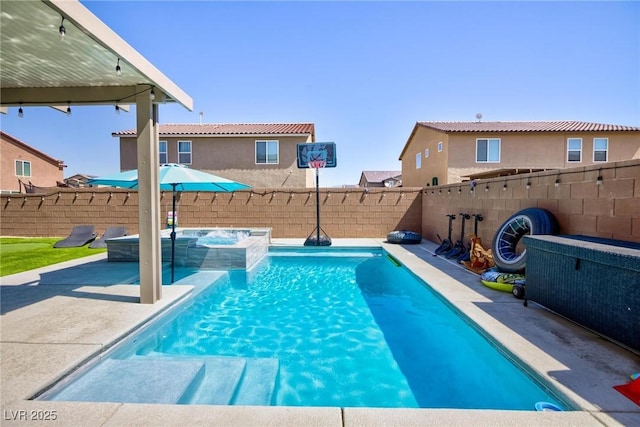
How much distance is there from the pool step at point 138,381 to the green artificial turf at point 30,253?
5.84 metres

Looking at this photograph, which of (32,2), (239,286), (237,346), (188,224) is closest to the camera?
(32,2)

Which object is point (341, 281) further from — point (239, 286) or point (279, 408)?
point (279, 408)

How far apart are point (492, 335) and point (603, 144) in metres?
20.4

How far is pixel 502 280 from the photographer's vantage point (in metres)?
5.51

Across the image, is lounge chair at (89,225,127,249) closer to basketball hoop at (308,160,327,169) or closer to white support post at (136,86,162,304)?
basketball hoop at (308,160,327,169)

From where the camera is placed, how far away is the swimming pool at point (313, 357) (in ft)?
9.43

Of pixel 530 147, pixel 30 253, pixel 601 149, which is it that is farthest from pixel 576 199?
pixel 601 149

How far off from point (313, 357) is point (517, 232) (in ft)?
15.3

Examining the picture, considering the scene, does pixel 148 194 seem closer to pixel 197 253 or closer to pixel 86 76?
pixel 86 76

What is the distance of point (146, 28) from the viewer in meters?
7.71

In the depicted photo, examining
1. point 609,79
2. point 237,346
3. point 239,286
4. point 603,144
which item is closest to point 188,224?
point 239,286

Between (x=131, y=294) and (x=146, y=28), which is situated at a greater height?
(x=146, y=28)

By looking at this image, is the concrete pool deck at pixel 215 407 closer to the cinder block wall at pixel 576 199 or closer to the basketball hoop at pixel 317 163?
the cinder block wall at pixel 576 199

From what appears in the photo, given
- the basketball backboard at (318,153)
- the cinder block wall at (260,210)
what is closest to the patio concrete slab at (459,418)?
the cinder block wall at (260,210)
